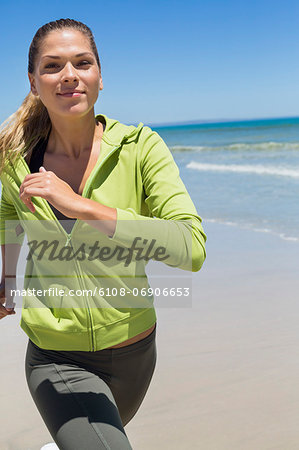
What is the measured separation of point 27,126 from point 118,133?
0.37 metres

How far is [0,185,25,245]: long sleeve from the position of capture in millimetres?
2211

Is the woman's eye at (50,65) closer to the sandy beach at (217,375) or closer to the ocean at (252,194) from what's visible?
the sandy beach at (217,375)

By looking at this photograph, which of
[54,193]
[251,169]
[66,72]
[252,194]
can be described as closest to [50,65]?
[66,72]

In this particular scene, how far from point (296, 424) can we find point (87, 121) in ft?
8.32

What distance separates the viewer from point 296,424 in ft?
11.3

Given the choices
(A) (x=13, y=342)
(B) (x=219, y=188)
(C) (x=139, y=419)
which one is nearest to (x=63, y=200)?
(C) (x=139, y=419)

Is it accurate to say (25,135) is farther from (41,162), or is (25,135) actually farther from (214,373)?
(214,373)

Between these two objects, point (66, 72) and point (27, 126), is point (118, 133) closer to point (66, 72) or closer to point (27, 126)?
point (66, 72)

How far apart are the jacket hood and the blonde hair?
0.22 metres

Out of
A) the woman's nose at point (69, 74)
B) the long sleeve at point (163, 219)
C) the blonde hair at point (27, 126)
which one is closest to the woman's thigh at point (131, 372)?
the long sleeve at point (163, 219)

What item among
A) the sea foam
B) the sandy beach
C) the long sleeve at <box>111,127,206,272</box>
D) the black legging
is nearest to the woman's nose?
the long sleeve at <box>111,127,206,272</box>

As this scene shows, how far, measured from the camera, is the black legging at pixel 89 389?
161 cm

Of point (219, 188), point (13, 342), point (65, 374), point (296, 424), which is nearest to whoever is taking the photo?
point (65, 374)

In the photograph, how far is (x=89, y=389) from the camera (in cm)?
172
